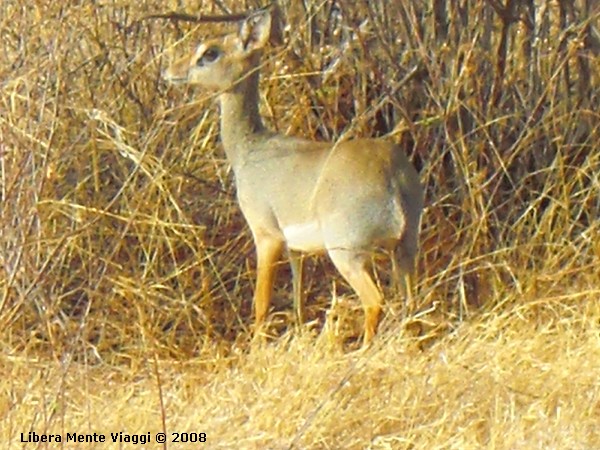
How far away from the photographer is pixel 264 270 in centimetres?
601

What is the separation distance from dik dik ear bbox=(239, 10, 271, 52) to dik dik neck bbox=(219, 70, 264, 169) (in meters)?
0.12

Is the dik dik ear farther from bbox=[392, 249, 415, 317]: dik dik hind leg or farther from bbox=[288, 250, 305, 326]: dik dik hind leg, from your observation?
bbox=[392, 249, 415, 317]: dik dik hind leg

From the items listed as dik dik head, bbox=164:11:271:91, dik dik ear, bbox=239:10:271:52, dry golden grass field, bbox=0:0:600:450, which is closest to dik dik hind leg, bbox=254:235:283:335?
dry golden grass field, bbox=0:0:600:450

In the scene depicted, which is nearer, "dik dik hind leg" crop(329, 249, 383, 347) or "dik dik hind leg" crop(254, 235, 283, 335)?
"dik dik hind leg" crop(329, 249, 383, 347)

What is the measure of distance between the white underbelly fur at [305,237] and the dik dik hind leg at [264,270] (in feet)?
0.29

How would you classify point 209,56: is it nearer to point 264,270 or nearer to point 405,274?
point 264,270

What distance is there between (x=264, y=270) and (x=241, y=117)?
0.66 m

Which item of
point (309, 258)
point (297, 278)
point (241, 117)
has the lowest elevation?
point (309, 258)

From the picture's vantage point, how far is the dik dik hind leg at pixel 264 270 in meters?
5.98

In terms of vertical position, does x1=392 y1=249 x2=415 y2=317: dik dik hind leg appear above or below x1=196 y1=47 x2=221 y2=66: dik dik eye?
below

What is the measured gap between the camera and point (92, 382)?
18.4 feet

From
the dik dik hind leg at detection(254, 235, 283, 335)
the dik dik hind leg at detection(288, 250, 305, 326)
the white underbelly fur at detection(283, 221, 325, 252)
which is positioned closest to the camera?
the white underbelly fur at detection(283, 221, 325, 252)

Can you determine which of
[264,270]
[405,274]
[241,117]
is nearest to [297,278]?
[264,270]

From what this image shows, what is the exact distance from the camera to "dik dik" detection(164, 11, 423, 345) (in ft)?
18.5
